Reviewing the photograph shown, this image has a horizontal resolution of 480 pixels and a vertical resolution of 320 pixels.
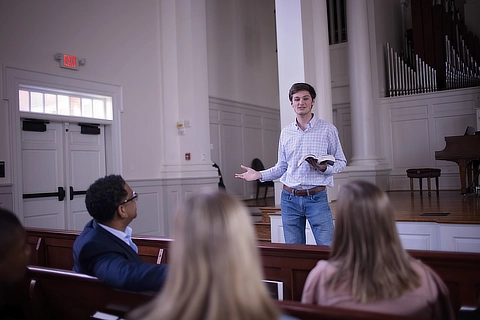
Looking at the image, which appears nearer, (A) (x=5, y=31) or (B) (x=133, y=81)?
(A) (x=5, y=31)

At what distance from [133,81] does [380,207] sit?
632 cm

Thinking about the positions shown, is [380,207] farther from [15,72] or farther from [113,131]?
[113,131]

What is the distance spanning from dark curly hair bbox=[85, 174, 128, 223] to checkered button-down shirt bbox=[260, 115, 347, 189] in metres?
1.30

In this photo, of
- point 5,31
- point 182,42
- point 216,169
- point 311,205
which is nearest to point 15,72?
point 5,31

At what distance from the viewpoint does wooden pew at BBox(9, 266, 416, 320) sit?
1642 mm

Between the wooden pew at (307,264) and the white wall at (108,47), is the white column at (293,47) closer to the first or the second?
the white wall at (108,47)

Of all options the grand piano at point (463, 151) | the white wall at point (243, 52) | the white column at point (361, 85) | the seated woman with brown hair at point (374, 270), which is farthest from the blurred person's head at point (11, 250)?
the white column at point (361, 85)

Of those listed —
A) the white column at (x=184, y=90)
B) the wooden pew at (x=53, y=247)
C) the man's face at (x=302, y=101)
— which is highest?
the white column at (x=184, y=90)

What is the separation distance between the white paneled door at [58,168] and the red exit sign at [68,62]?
788 millimetres

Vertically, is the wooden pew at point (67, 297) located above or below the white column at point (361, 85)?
below

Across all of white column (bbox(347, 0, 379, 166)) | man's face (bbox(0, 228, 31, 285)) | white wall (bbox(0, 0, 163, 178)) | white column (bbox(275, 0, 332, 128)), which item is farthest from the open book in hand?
white column (bbox(347, 0, 379, 166))

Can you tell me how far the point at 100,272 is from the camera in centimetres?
164

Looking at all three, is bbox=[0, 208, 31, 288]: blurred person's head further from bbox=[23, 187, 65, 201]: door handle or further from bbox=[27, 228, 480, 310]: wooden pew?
bbox=[23, 187, 65, 201]: door handle

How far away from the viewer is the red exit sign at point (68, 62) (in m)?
5.99
